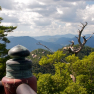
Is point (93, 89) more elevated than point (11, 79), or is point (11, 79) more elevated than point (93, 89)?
point (11, 79)

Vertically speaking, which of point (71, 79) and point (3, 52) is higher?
point (3, 52)

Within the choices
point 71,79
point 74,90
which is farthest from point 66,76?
point 74,90

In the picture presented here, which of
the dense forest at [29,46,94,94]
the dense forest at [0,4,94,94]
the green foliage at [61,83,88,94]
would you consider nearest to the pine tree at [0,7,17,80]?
the dense forest at [0,4,94,94]

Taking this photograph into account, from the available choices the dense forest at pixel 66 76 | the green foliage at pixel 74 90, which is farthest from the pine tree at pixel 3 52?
the green foliage at pixel 74 90

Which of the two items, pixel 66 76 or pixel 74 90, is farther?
pixel 66 76

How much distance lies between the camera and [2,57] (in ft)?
55.7

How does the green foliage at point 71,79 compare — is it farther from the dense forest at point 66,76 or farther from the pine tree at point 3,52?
the pine tree at point 3,52

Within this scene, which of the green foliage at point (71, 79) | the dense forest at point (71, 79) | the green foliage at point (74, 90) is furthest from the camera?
the green foliage at point (71, 79)

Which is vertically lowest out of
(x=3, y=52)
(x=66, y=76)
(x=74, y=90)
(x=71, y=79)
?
(x=71, y=79)

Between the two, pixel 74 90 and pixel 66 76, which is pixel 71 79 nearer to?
pixel 66 76

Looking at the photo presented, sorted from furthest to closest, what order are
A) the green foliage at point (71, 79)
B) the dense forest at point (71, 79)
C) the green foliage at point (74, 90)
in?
1. the green foliage at point (71, 79)
2. the dense forest at point (71, 79)
3. the green foliage at point (74, 90)

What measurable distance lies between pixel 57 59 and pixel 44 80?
4.70 m

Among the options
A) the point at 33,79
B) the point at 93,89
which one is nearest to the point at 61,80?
the point at 93,89

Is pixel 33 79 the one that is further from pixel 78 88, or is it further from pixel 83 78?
pixel 83 78
